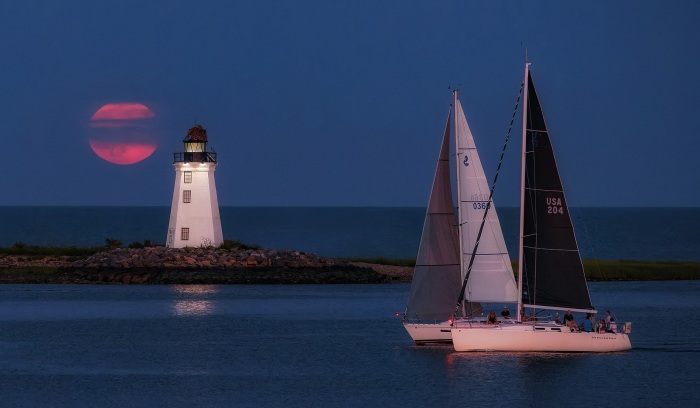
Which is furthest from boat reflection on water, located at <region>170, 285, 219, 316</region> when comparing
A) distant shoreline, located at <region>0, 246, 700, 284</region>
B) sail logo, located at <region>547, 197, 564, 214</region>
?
sail logo, located at <region>547, 197, 564, 214</region>

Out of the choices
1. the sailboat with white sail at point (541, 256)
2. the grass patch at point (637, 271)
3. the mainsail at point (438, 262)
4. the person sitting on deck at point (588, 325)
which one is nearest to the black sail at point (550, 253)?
the sailboat with white sail at point (541, 256)

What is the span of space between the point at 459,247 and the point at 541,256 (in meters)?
3.24

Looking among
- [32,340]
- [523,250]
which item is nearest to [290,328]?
[32,340]

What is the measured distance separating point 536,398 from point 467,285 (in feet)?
17.8

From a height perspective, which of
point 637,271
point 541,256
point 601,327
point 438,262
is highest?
point 541,256

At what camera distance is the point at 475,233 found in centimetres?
3959

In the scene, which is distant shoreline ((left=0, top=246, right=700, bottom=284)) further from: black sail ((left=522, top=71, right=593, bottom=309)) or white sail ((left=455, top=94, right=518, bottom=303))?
black sail ((left=522, top=71, right=593, bottom=309))

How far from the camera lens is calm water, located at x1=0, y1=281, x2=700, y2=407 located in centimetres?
3569

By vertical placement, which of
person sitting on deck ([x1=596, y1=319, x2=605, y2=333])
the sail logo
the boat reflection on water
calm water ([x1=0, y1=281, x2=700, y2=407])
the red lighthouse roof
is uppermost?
the red lighthouse roof

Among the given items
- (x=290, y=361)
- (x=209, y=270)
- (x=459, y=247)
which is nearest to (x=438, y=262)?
(x=459, y=247)

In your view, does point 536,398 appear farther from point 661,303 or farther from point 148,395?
point 661,303

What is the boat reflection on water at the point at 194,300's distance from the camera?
60625 mm

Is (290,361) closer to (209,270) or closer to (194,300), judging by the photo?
(194,300)

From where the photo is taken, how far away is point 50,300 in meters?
64.6
